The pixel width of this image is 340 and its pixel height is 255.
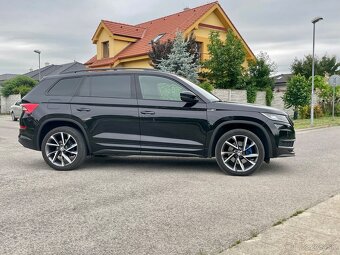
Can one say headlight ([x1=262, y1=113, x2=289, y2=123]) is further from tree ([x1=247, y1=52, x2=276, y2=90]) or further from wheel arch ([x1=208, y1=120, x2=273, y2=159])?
tree ([x1=247, y1=52, x2=276, y2=90])

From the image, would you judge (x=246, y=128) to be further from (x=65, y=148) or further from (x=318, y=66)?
(x=318, y=66)

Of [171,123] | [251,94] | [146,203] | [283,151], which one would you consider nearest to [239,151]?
[283,151]

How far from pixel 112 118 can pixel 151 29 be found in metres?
24.6

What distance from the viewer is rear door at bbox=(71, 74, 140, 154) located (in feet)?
20.5

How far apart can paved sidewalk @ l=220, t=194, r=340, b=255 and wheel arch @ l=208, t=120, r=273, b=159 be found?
2.06 m

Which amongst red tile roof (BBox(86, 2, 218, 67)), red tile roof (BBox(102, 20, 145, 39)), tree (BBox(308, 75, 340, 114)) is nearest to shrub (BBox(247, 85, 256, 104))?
tree (BBox(308, 75, 340, 114))

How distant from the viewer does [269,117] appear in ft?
19.7

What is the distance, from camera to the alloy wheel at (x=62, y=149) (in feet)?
20.9

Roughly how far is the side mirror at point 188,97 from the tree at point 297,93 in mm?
17355

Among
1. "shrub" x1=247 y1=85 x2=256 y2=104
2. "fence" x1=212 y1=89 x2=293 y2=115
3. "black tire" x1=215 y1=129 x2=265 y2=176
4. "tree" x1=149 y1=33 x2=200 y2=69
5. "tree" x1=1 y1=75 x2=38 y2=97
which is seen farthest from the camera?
"tree" x1=1 y1=75 x2=38 y2=97

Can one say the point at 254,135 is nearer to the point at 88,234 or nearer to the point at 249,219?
the point at 249,219

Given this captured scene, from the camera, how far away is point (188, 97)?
19.8 ft

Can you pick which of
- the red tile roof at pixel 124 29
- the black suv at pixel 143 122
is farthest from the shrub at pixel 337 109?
the black suv at pixel 143 122

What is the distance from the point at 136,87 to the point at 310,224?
376 centimetres
